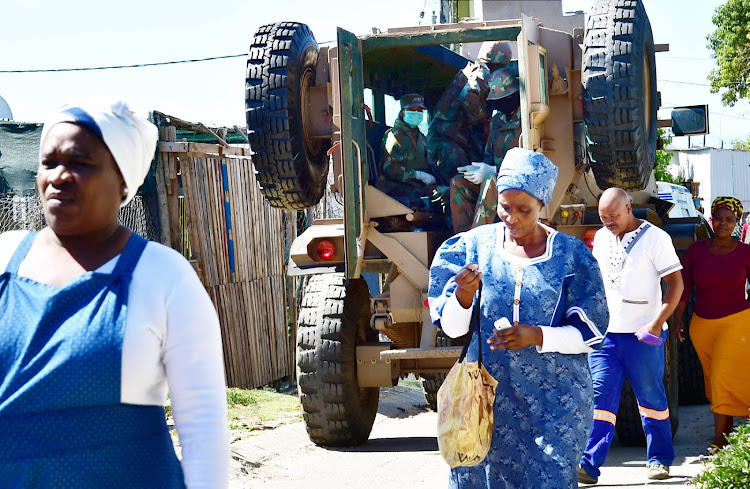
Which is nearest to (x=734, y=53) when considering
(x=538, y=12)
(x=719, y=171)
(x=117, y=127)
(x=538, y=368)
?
(x=538, y=12)

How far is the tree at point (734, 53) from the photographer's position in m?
16.7

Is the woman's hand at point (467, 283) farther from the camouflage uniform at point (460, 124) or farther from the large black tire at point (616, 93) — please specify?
the camouflage uniform at point (460, 124)

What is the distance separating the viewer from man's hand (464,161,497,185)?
8.07 m

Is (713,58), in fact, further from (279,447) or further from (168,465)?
(168,465)

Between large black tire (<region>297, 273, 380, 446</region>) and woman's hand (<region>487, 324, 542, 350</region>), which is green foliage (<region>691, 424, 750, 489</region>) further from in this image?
large black tire (<region>297, 273, 380, 446</region>)

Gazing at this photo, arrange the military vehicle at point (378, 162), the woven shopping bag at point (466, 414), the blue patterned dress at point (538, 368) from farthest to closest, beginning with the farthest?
the military vehicle at point (378, 162) < the blue patterned dress at point (538, 368) < the woven shopping bag at point (466, 414)

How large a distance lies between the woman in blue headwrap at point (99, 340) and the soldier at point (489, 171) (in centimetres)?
540

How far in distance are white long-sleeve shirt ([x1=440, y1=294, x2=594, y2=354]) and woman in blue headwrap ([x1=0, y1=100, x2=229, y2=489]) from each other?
1902 millimetres

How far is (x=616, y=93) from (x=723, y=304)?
173 cm

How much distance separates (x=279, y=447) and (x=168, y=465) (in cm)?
602

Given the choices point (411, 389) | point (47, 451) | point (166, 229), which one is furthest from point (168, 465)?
point (411, 389)

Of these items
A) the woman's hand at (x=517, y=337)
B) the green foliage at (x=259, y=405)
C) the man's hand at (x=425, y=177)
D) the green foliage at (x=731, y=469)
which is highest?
the man's hand at (x=425, y=177)

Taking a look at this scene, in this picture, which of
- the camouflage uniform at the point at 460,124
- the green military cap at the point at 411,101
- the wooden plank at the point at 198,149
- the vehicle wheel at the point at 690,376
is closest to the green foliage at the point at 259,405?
the wooden plank at the point at 198,149

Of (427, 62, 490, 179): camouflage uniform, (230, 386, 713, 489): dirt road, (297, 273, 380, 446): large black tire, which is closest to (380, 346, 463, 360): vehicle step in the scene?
(297, 273, 380, 446): large black tire
